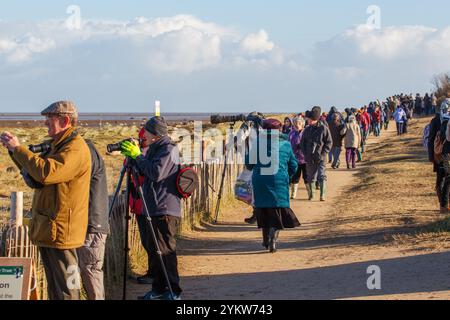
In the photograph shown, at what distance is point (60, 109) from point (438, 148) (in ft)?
27.8

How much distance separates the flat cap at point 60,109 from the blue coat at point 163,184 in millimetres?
2076

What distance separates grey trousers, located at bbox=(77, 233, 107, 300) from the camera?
8797mm

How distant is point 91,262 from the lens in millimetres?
8836

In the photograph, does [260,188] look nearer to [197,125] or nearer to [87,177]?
[87,177]

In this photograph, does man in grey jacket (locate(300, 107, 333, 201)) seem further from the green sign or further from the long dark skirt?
the green sign

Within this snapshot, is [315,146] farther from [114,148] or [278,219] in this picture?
[114,148]

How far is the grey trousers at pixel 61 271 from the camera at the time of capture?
780cm

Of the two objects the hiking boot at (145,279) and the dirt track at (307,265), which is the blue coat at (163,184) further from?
the hiking boot at (145,279)

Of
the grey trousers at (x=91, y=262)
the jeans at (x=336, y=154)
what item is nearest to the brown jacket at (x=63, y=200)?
the grey trousers at (x=91, y=262)

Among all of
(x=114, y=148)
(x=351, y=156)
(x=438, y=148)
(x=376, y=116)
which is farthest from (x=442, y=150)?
(x=376, y=116)

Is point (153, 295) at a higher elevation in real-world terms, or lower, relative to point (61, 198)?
lower

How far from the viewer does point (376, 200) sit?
1866 cm

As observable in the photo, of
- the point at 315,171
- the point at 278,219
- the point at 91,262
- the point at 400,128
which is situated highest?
the point at 400,128

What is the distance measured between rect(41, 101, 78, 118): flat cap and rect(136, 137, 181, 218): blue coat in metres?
2.08
